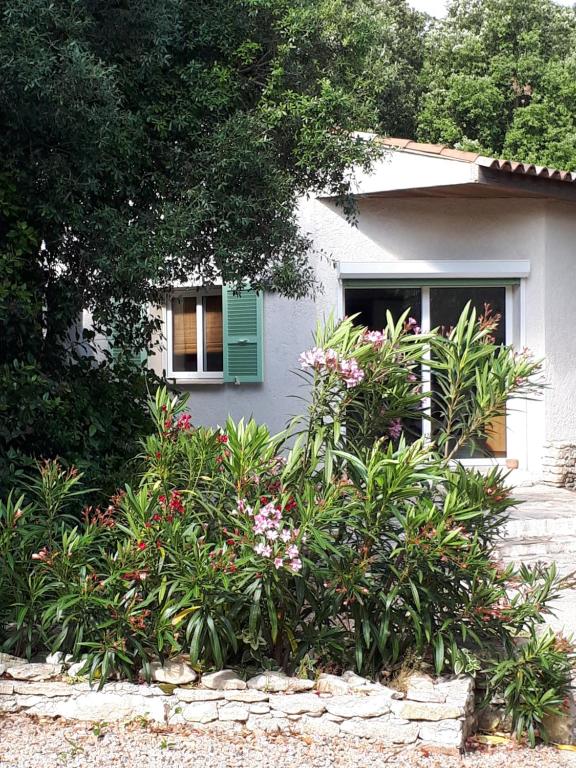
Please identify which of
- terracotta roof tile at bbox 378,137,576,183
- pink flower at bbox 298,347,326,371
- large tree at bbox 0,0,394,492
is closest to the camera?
pink flower at bbox 298,347,326,371

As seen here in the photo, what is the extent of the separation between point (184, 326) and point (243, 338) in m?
1.28

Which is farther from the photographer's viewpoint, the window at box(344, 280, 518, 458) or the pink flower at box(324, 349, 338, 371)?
the window at box(344, 280, 518, 458)

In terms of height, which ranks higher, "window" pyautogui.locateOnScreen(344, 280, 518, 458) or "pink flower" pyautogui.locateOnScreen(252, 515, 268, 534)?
"window" pyautogui.locateOnScreen(344, 280, 518, 458)

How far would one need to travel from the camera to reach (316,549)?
447 centimetres

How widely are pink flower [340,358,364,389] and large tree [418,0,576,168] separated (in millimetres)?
17865

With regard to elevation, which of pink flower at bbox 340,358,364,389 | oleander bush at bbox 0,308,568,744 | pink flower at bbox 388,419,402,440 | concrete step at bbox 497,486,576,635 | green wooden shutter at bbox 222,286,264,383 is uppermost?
green wooden shutter at bbox 222,286,264,383

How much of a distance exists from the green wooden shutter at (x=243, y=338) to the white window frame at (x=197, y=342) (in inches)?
14.4

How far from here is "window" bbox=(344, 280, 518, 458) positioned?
12281 mm

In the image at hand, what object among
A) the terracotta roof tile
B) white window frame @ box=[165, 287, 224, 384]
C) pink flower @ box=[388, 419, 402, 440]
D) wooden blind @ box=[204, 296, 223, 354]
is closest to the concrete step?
pink flower @ box=[388, 419, 402, 440]

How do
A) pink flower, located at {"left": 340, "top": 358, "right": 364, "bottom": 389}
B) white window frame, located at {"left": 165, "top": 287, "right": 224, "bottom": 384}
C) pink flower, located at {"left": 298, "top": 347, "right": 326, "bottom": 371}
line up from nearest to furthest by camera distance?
pink flower, located at {"left": 340, "top": 358, "right": 364, "bottom": 389} → pink flower, located at {"left": 298, "top": 347, "right": 326, "bottom": 371} → white window frame, located at {"left": 165, "top": 287, "right": 224, "bottom": 384}

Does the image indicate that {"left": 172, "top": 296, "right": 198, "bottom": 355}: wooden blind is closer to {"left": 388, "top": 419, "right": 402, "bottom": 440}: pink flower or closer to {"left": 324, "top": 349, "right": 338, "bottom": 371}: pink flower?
{"left": 388, "top": 419, "right": 402, "bottom": 440}: pink flower

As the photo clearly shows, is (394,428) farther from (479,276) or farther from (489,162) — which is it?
(479,276)

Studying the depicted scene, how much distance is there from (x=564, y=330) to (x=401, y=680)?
8.37 m

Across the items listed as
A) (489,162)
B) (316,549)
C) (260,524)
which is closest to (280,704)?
(316,549)
